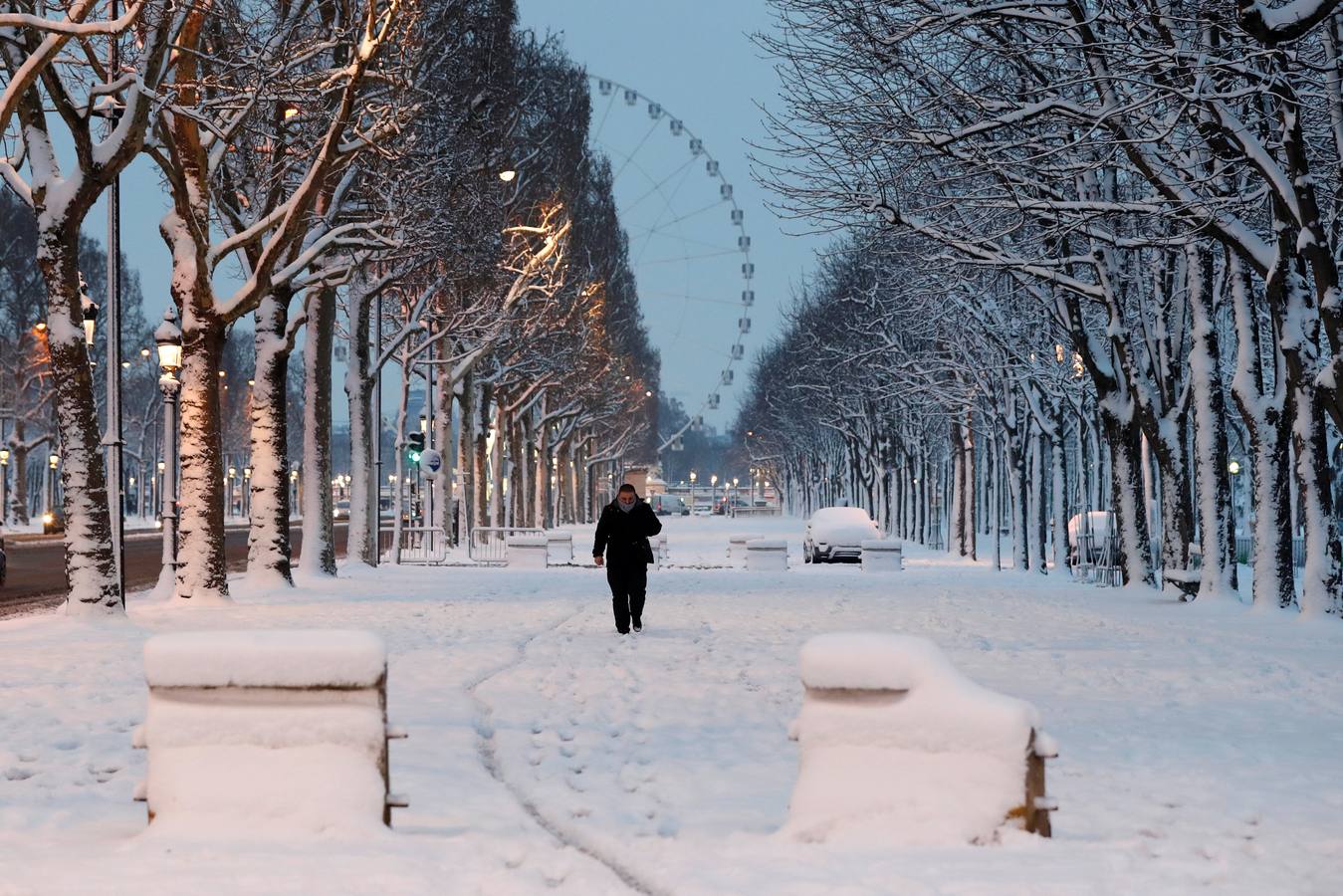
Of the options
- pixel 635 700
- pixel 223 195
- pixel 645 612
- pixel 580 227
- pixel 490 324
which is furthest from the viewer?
pixel 580 227

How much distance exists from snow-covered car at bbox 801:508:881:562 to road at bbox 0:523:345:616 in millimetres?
13441

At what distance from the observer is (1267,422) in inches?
920

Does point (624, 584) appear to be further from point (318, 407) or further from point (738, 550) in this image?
point (738, 550)

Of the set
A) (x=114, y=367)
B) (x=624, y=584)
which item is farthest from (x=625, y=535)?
(x=114, y=367)

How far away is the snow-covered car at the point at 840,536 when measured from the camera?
46.7 metres

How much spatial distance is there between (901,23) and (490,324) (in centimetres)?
2429

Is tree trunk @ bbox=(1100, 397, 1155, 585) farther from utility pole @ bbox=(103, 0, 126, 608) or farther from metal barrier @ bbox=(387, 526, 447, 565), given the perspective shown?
metal barrier @ bbox=(387, 526, 447, 565)

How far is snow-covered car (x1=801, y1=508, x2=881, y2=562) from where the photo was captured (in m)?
46.7

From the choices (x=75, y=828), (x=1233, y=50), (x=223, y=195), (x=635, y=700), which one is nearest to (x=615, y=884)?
(x=75, y=828)

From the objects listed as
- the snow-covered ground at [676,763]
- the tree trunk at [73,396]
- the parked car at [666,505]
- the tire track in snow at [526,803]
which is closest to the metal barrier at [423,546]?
the snow-covered ground at [676,763]

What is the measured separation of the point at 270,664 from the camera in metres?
7.89

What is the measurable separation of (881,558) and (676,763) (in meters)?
31.3

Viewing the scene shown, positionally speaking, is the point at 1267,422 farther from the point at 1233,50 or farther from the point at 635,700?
the point at 635,700

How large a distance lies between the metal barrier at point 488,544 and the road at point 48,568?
481 cm
